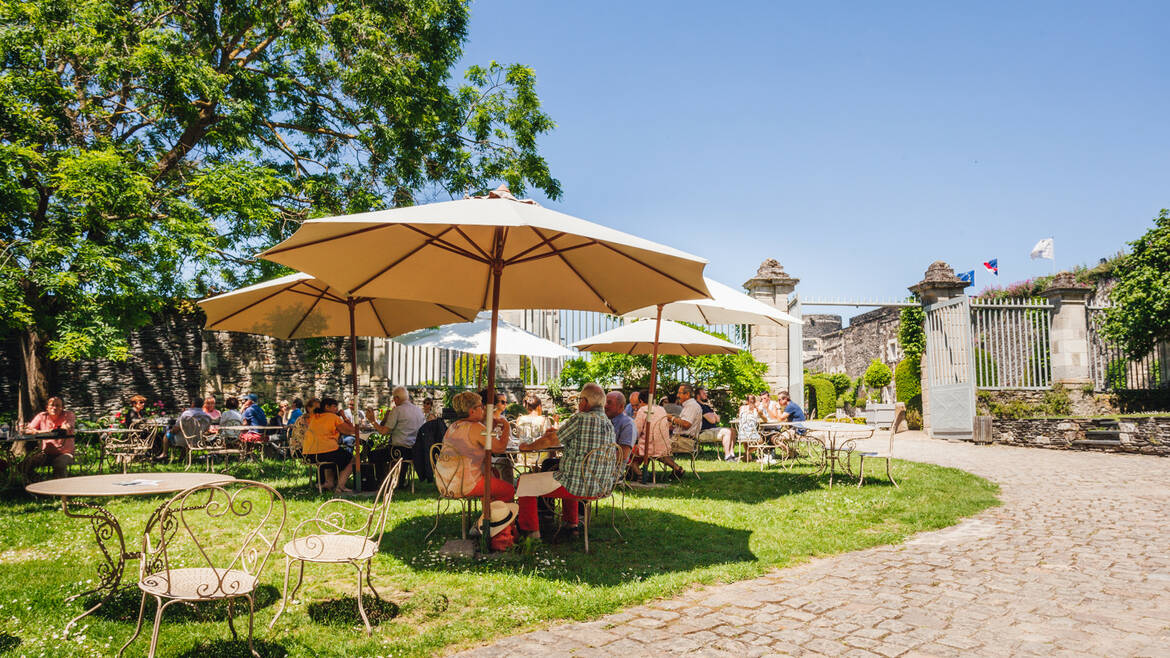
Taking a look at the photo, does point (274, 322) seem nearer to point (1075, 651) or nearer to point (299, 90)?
point (299, 90)

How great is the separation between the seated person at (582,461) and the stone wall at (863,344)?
68.2 feet

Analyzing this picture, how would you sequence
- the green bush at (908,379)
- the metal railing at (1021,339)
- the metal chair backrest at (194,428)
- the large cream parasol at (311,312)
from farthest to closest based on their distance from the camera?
the green bush at (908,379), the metal railing at (1021,339), the metal chair backrest at (194,428), the large cream parasol at (311,312)

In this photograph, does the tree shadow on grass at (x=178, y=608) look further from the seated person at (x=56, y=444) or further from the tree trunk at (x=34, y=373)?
the tree trunk at (x=34, y=373)

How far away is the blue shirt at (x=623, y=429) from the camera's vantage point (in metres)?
6.89

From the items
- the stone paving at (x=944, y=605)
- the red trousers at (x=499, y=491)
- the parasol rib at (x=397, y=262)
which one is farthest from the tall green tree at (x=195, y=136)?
the stone paving at (x=944, y=605)

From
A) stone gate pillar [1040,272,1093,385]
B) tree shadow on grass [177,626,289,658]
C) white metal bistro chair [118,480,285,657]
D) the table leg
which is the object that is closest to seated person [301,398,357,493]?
white metal bistro chair [118,480,285,657]

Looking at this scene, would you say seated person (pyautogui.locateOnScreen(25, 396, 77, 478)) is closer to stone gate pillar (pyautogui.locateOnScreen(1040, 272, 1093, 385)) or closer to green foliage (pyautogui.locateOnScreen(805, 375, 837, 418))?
stone gate pillar (pyautogui.locateOnScreen(1040, 272, 1093, 385))

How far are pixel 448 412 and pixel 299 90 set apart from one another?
20.8ft

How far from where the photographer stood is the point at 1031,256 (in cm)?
2088

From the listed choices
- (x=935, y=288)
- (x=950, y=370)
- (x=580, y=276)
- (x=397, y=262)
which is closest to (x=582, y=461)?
(x=580, y=276)

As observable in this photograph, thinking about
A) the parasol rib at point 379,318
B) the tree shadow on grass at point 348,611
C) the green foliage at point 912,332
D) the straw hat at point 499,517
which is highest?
the green foliage at point 912,332

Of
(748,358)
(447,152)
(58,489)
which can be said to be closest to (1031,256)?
(748,358)

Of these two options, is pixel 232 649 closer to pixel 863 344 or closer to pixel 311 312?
pixel 311 312

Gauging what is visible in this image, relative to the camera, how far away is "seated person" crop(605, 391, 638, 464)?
6711mm
